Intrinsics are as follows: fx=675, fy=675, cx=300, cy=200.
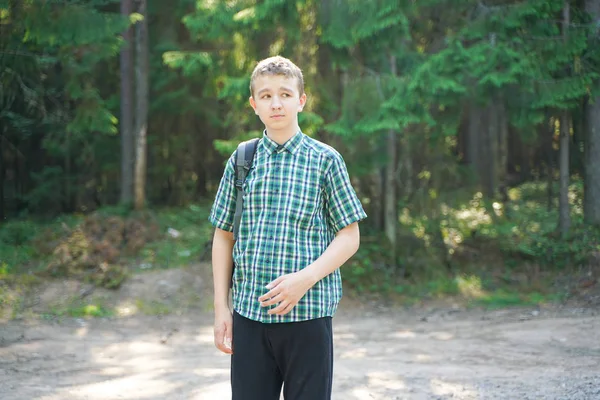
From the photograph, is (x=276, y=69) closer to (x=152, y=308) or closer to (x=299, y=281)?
(x=299, y=281)

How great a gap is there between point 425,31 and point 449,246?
4.11 m

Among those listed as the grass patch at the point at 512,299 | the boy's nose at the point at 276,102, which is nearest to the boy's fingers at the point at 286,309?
the boy's nose at the point at 276,102

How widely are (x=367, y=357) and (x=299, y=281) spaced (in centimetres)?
528

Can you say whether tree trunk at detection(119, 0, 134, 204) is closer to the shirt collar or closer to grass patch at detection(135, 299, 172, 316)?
grass patch at detection(135, 299, 172, 316)

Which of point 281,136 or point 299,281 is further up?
point 281,136

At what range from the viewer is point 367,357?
24.5 ft

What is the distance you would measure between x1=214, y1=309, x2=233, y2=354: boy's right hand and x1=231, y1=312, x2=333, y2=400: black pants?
0.04m

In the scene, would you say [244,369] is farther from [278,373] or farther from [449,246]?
[449,246]

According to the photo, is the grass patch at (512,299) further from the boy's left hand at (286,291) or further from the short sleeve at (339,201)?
the boy's left hand at (286,291)

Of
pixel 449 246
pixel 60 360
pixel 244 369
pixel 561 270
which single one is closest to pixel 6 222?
pixel 60 360

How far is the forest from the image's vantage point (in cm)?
1038

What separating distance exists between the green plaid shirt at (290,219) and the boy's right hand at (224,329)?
0.23 ft

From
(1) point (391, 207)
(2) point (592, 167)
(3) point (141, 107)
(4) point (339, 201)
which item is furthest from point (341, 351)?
(3) point (141, 107)

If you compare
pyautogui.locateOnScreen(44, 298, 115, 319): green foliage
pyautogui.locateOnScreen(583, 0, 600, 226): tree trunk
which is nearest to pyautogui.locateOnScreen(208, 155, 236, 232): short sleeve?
pyautogui.locateOnScreen(44, 298, 115, 319): green foliage
